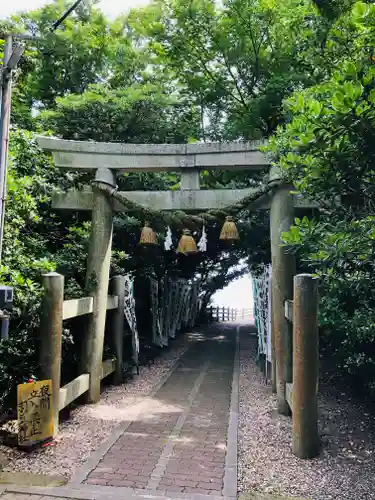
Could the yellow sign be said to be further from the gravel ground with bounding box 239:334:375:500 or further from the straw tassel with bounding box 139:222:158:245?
the straw tassel with bounding box 139:222:158:245

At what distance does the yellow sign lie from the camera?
504 centimetres

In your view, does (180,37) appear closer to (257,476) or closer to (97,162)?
(97,162)

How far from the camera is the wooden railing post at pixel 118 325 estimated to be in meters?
8.68

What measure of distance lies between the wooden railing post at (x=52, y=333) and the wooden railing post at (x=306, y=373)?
324 cm

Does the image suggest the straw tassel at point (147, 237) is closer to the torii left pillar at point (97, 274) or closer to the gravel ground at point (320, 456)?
the torii left pillar at point (97, 274)

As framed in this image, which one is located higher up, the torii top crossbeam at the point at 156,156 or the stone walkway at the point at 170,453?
the torii top crossbeam at the point at 156,156

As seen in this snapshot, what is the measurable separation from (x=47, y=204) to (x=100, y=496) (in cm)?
550

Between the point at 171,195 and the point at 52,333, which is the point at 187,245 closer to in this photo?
the point at 171,195

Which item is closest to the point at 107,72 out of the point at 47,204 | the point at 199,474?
the point at 47,204

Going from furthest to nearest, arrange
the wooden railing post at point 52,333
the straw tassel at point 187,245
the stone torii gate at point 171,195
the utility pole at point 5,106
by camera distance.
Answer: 1. the stone torii gate at point 171,195
2. the straw tassel at point 187,245
3. the wooden railing post at point 52,333
4. the utility pole at point 5,106

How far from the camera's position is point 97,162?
7.42 metres

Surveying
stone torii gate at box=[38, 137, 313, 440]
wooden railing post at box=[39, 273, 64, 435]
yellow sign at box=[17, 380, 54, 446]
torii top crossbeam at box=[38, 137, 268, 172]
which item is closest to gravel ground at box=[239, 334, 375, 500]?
stone torii gate at box=[38, 137, 313, 440]

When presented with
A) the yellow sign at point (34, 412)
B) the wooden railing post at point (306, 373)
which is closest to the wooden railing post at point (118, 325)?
the yellow sign at point (34, 412)

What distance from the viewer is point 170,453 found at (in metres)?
5.16
